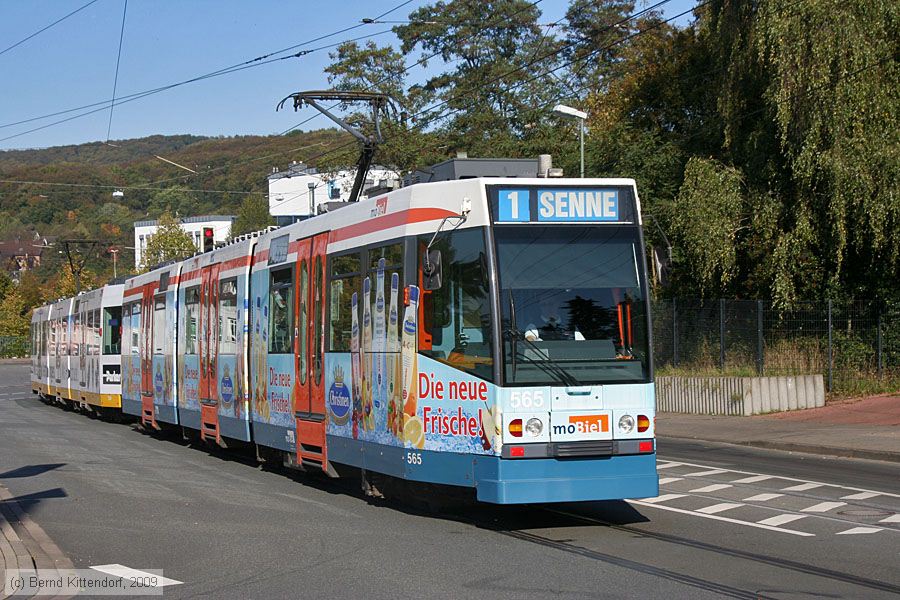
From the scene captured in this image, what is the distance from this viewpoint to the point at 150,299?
24594 mm

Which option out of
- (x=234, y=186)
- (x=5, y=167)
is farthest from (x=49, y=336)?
(x=5, y=167)

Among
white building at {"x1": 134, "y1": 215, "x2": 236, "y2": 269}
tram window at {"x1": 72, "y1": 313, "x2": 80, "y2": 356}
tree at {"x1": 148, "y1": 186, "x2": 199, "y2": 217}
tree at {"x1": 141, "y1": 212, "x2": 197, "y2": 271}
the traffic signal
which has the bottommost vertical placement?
tram window at {"x1": 72, "y1": 313, "x2": 80, "y2": 356}

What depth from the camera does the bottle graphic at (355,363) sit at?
12.9 metres

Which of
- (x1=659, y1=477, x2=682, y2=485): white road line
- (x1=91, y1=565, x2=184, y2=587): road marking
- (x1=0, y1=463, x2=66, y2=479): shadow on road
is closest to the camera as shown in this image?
(x1=91, y1=565, x2=184, y2=587): road marking

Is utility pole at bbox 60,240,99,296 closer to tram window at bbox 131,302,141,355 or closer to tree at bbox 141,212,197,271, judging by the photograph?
tram window at bbox 131,302,141,355

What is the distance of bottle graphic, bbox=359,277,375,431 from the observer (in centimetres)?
1264

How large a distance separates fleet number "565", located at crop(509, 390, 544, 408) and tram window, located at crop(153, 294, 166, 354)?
1382 centimetres

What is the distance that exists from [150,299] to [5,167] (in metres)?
183

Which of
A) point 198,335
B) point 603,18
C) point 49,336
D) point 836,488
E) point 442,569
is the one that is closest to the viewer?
point 442,569

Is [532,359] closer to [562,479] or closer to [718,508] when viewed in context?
[562,479]

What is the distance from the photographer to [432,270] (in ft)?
36.4

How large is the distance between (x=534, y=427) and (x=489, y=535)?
1125mm

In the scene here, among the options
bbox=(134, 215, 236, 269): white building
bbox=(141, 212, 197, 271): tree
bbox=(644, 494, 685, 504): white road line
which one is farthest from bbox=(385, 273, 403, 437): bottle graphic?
bbox=(134, 215, 236, 269): white building

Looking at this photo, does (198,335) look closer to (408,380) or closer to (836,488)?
(408,380)
